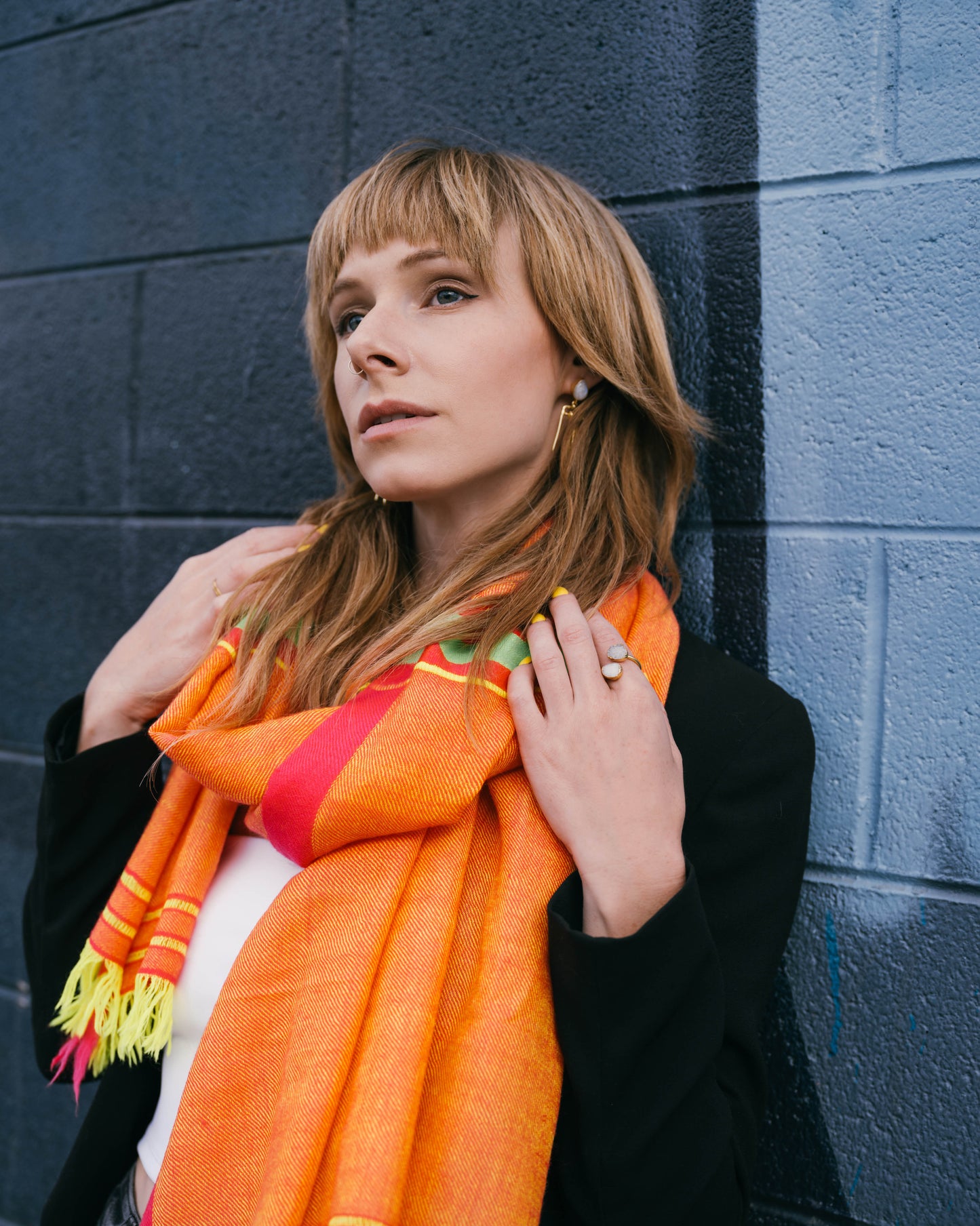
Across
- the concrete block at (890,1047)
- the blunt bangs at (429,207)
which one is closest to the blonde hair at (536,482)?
the blunt bangs at (429,207)

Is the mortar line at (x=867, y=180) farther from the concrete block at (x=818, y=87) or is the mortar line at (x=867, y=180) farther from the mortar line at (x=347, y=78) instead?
the mortar line at (x=347, y=78)

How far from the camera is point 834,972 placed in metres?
1.43

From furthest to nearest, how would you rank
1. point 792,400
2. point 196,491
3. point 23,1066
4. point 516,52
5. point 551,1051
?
point 23,1066
point 196,491
point 516,52
point 792,400
point 551,1051

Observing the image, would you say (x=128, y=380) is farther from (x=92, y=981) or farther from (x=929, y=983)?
(x=929, y=983)

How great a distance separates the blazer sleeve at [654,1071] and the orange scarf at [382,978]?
0.05m

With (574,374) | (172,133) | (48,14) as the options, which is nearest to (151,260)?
(172,133)

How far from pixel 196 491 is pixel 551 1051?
1.54m

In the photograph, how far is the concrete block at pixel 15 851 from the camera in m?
2.26

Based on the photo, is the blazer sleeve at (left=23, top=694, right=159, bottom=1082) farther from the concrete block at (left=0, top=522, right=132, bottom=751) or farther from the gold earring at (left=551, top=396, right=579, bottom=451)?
the gold earring at (left=551, top=396, right=579, bottom=451)

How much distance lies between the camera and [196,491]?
2088mm

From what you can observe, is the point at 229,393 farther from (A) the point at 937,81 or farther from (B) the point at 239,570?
(A) the point at 937,81

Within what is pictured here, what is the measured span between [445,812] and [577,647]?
0.28 meters

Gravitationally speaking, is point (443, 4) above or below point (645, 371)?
above

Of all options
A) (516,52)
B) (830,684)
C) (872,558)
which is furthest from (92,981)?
(516,52)
